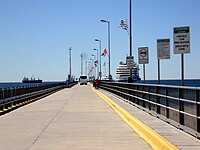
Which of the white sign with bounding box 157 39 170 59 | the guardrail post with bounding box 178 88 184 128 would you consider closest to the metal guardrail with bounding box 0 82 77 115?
the white sign with bounding box 157 39 170 59

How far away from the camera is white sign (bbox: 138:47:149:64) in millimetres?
24064

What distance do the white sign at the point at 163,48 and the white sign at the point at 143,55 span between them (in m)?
5.61

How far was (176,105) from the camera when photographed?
556 inches

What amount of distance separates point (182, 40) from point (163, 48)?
134 inches

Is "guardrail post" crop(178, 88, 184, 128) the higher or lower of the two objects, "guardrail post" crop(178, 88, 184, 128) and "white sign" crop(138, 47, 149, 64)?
the lower

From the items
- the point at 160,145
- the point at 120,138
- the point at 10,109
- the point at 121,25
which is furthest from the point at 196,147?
the point at 121,25

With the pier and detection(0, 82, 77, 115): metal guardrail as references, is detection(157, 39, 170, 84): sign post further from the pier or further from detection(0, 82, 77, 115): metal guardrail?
detection(0, 82, 77, 115): metal guardrail

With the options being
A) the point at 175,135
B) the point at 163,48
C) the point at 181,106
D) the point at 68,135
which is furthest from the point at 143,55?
the point at 175,135

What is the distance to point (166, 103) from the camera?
15.6 metres

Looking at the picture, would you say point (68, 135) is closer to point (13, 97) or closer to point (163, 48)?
point (163, 48)

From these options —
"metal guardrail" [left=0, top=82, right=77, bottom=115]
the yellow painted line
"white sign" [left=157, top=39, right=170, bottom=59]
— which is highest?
"white sign" [left=157, top=39, right=170, bottom=59]

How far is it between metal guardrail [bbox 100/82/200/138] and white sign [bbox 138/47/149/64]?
3.04m

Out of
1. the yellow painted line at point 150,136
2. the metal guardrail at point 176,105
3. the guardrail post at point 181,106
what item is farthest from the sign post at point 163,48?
the guardrail post at point 181,106

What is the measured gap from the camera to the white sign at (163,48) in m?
18.3
